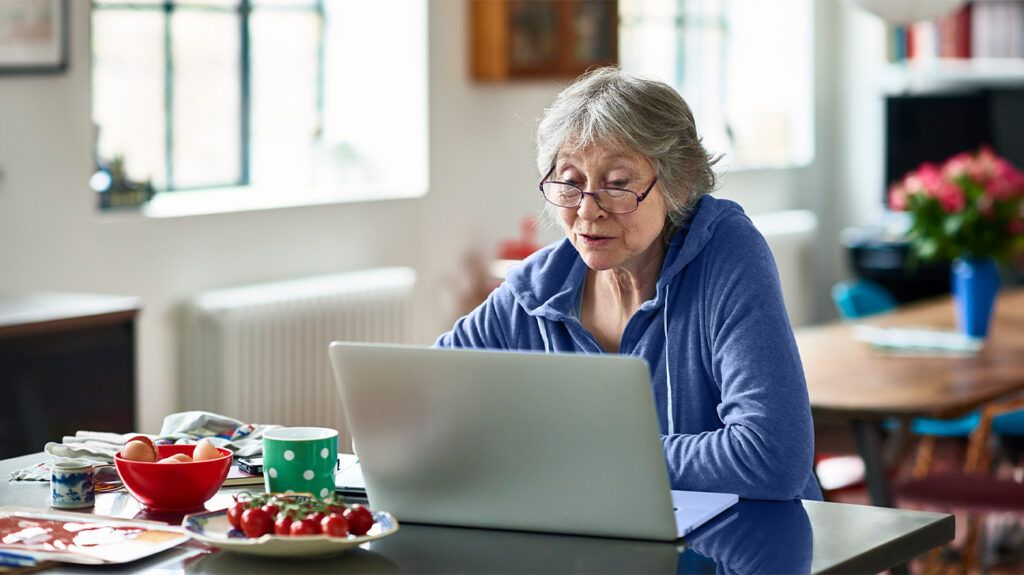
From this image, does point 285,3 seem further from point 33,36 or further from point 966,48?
point 966,48

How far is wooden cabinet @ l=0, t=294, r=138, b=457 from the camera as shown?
11.3 ft

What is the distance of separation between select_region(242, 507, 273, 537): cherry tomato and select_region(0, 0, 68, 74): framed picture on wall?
8.41 feet

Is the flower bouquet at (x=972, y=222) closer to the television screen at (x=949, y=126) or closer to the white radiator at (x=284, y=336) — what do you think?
the white radiator at (x=284, y=336)

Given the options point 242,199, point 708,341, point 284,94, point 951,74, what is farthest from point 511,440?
point 951,74

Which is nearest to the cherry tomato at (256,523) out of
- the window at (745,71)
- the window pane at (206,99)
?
the window pane at (206,99)

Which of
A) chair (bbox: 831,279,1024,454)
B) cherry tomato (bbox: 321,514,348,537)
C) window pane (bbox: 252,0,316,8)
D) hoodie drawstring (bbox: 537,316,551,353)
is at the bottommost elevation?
chair (bbox: 831,279,1024,454)

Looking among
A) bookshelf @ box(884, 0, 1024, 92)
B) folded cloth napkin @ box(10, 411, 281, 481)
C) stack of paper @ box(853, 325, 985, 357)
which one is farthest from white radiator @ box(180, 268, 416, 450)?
bookshelf @ box(884, 0, 1024, 92)

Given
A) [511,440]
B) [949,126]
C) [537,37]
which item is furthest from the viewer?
[949,126]

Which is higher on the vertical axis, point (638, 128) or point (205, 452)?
point (638, 128)

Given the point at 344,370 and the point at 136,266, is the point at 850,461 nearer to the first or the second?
the point at 136,266

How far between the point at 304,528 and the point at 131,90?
3320 millimetres

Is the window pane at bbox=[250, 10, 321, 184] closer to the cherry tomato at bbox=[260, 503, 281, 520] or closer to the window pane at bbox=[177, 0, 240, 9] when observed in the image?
the window pane at bbox=[177, 0, 240, 9]

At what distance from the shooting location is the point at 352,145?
5.42m

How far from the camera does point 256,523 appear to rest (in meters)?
1.63
